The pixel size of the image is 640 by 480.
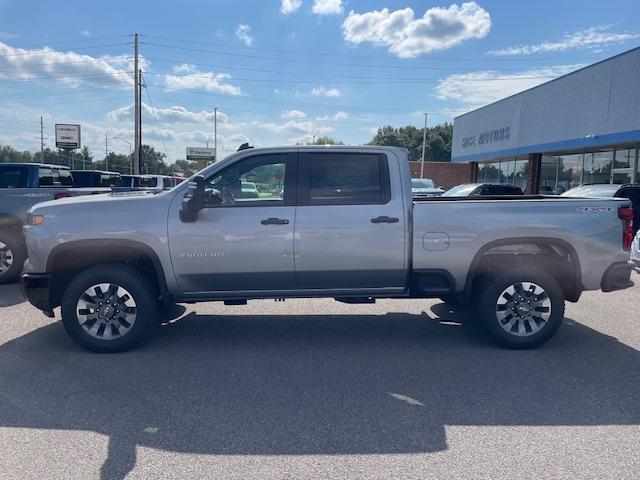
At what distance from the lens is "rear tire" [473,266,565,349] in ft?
17.3

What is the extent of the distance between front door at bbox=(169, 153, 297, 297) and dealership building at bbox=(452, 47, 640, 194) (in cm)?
1574

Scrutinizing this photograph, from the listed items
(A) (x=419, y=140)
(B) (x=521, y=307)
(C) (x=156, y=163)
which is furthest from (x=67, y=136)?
(C) (x=156, y=163)

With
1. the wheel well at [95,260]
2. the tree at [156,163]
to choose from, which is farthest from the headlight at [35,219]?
the tree at [156,163]

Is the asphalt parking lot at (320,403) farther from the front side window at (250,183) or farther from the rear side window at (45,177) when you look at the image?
the rear side window at (45,177)

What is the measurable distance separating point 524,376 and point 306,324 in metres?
2.64

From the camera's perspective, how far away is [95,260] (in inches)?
203

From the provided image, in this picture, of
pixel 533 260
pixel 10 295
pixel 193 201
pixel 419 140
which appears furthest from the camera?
pixel 419 140

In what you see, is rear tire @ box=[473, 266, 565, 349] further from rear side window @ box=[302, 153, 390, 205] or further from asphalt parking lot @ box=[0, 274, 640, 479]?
rear side window @ box=[302, 153, 390, 205]

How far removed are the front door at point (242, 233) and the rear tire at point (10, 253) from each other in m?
4.76

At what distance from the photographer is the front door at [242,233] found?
16.5 feet

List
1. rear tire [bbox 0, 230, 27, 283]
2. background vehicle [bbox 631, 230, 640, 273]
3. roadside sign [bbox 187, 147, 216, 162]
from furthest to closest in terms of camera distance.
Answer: roadside sign [bbox 187, 147, 216, 162]
background vehicle [bbox 631, 230, 640, 273]
rear tire [bbox 0, 230, 27, 283]

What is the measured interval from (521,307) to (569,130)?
1811 centimetres

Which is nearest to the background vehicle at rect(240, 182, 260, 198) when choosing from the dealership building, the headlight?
the headlight

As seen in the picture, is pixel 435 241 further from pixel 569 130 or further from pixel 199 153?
pixel 199 153
